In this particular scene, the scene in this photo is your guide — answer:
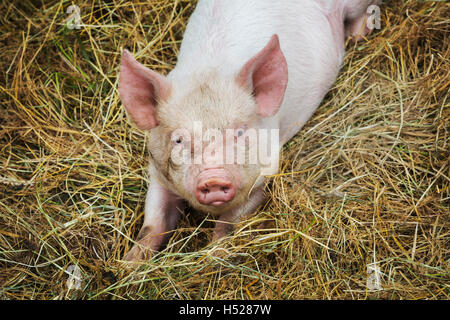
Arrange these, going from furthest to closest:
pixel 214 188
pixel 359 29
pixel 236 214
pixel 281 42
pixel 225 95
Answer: pixel 359 29
pixel 281 42
pixel 236 214
pixel 225 95
pixel 214 188

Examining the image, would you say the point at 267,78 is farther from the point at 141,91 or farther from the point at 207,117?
the point at 141,91

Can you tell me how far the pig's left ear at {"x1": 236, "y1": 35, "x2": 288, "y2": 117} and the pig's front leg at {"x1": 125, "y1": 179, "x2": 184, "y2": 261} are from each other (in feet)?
2.80

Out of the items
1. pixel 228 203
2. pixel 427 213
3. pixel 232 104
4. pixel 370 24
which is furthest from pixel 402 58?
pixel 228 203

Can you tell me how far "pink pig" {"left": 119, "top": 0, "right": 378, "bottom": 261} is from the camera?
2.84m

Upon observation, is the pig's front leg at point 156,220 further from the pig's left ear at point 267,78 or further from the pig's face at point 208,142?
the pig's left ear at point 267,78

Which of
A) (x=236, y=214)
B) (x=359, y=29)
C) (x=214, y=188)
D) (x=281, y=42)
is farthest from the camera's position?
(x=359, y=29)

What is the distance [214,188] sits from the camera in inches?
108

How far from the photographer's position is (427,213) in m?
3.09

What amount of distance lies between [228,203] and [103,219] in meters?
0.92

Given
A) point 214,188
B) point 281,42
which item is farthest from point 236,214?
point 281,42

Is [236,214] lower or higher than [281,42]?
lower

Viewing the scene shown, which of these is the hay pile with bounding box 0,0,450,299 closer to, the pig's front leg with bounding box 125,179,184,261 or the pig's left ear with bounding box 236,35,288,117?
the pig's front leg with bounding box 125,179,184,261

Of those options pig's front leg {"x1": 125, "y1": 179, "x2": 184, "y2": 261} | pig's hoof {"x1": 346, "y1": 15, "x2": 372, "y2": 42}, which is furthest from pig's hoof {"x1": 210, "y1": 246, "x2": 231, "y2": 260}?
pig's hoof {"x1": 346, "y1": 15, "x2": 372, "y2": 42}

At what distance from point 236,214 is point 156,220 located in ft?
1.73
